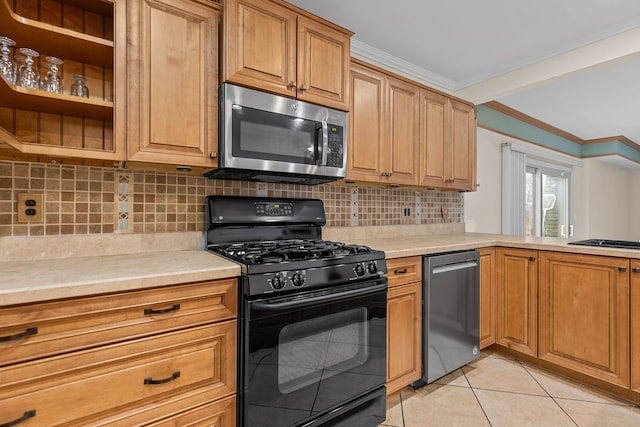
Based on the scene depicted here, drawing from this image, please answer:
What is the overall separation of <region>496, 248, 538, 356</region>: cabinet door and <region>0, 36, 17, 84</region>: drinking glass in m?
3.04

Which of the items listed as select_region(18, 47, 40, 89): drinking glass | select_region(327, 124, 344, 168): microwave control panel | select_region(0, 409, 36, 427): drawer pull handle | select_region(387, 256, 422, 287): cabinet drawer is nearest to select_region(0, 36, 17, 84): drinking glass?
select_region(18, 47, 40, 89): drinking glass

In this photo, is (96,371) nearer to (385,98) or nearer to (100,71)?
(100,71)

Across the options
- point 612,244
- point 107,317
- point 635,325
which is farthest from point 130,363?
point 612,244

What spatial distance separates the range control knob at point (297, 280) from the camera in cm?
139

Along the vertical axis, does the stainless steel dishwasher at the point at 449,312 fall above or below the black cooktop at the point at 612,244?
below

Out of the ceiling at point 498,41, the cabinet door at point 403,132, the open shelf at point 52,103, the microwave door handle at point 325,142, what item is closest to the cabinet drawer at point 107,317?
the open shelf at point 52,103

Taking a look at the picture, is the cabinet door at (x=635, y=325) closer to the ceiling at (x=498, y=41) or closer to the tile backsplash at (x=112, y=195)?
the ceiling at (x=498, y=41)

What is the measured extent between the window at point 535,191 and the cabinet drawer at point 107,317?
3.66 m

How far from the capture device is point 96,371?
3.48ft

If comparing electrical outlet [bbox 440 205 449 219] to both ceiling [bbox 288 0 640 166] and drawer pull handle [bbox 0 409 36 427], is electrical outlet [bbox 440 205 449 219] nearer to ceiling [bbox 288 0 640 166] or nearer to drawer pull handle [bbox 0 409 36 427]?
ceiling [bbox 288 0 640 166]

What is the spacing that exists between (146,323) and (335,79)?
1656mm

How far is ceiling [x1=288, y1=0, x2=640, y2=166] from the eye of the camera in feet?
6.89

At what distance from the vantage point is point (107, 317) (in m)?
1.08

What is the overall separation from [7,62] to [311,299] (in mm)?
1573
